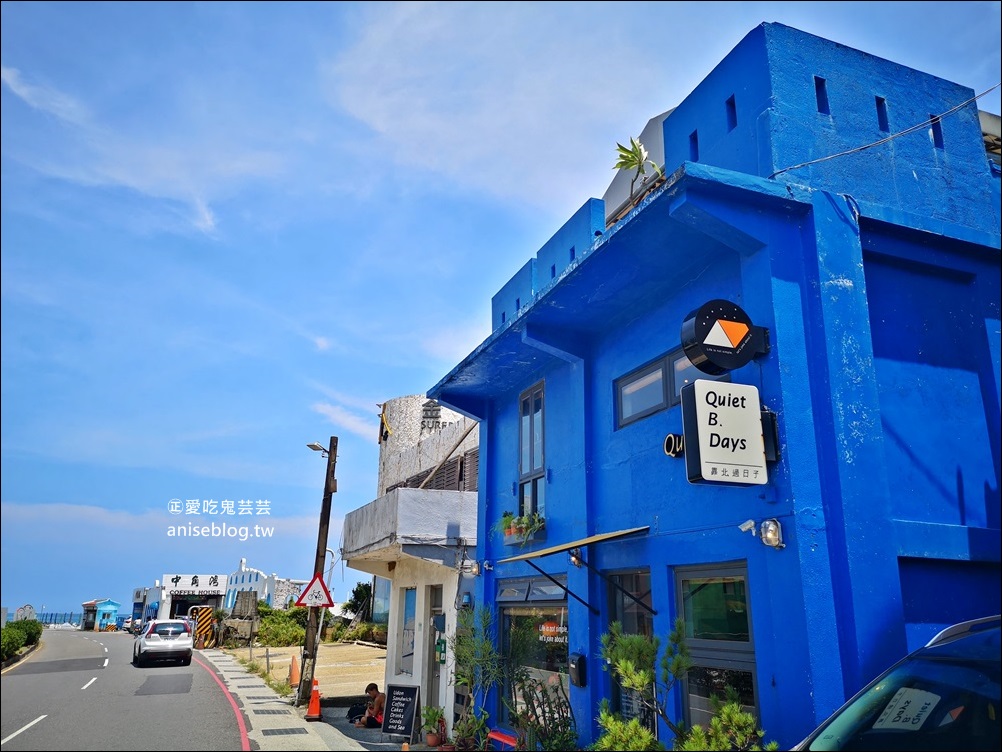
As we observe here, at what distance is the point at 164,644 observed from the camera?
26391 mm

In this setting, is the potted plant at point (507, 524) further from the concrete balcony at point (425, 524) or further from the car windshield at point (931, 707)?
the car windshield at point (931, 707)

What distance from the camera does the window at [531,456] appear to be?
12148 millimetres

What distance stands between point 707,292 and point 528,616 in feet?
20.5

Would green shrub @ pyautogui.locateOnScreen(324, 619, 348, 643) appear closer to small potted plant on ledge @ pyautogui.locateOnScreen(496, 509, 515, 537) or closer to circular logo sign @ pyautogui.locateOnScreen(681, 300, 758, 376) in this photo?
small potted plant on ledge @ pyautogui.locateOnScreen(496, 509, 515, 537)

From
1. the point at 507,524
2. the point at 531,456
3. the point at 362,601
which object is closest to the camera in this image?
the point at 507,524

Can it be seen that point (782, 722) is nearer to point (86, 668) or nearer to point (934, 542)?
point (934, 542)

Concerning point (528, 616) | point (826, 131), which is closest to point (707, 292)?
point (826, 131)

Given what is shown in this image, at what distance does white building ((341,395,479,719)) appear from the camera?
47.5 feet

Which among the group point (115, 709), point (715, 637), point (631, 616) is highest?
point (631, 616)

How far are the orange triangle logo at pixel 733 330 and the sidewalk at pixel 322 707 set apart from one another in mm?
9330

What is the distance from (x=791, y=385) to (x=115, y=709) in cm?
1151

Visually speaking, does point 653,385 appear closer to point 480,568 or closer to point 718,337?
point 718,337

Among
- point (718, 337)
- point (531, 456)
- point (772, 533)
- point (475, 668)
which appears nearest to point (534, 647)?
point (475, 668)

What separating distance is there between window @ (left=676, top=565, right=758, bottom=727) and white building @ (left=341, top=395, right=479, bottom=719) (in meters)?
6.36
